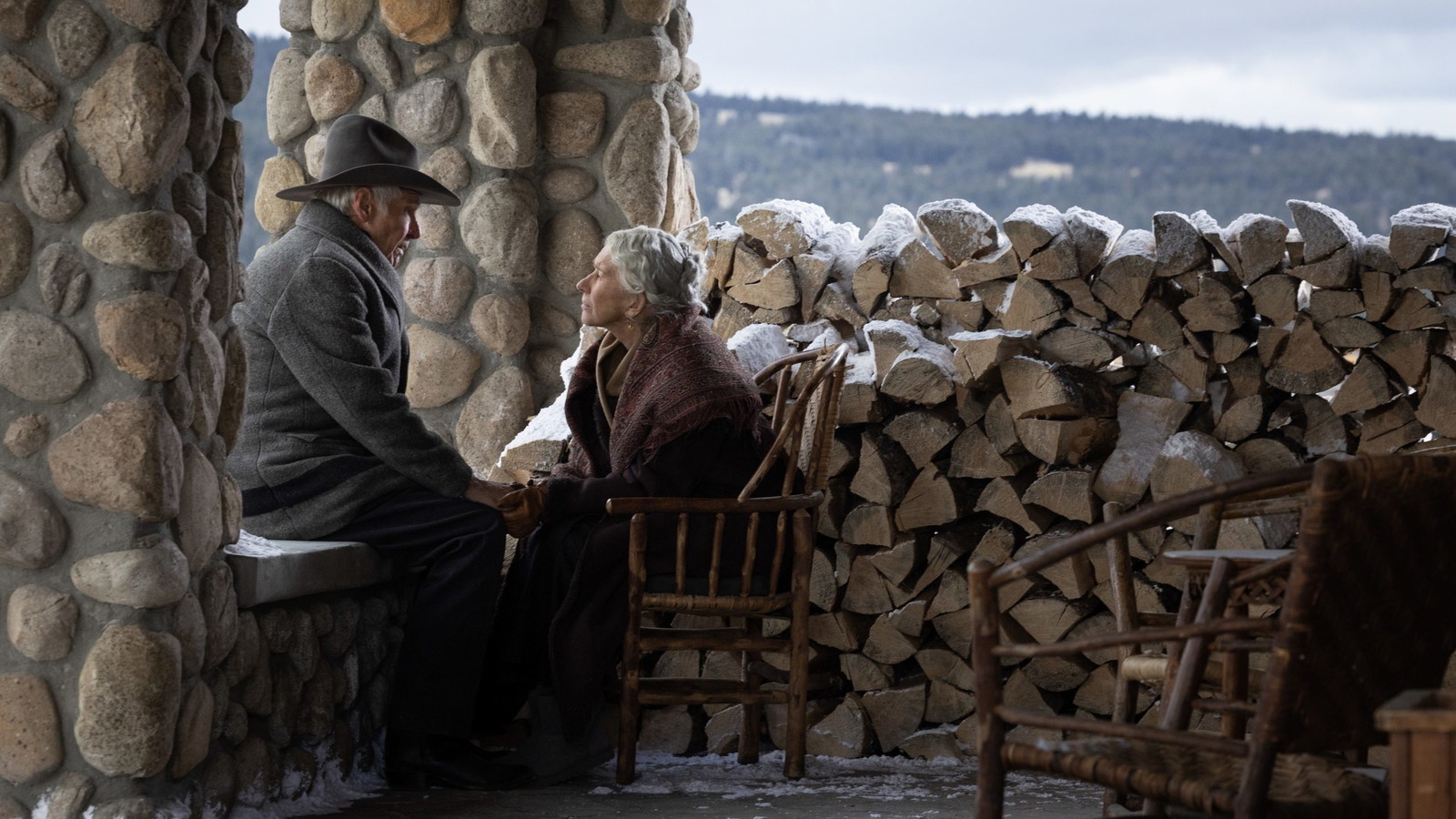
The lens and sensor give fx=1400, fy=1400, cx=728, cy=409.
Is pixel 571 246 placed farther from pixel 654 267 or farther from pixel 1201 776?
pixel 1201 776

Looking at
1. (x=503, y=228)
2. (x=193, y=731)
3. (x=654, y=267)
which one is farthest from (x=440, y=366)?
(x=193, y=731)

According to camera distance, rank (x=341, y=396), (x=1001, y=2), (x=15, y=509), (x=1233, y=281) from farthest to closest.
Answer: (x=1001, y=2) < (x=1233, y=281) < (x=341, y=396) < (x=15, y=509)

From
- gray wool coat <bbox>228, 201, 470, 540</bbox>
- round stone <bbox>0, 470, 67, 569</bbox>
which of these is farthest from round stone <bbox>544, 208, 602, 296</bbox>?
round stone <bbox>0, 470, 67, 569</bbox>

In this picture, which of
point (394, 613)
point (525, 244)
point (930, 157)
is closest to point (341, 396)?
point (394, 613)

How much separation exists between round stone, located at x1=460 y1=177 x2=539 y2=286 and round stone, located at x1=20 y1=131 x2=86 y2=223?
179cm

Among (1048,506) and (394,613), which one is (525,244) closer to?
(394,613)

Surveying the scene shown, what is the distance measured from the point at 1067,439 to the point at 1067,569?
0.99 ft

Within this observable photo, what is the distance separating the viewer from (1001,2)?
7.15 meters

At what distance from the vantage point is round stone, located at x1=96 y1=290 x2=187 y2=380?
2223 millimetres

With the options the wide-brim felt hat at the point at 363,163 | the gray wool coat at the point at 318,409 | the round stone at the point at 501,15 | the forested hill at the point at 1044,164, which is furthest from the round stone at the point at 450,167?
the forested hill at the point at 1044,164

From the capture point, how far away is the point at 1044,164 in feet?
26.7

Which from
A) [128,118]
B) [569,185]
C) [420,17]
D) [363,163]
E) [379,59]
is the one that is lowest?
[128,118]

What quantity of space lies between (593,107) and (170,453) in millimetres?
2028

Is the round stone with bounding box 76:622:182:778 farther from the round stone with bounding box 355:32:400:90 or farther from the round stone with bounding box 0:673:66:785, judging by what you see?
the round stone with bounding box 355:32:400:90
